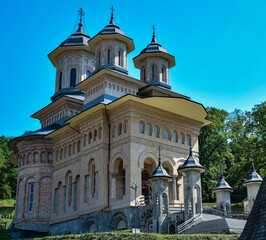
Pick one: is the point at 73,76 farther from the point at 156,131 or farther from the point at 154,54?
the point at 156,131

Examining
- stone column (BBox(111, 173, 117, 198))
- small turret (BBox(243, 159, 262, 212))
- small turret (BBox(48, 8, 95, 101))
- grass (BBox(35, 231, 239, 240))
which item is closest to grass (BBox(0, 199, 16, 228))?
small turret (BBox(48, 8, 95, 101))

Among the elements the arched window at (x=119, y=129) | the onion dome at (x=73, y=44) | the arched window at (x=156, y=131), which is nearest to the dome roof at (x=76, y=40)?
the onion dome at (x=73, y=44)

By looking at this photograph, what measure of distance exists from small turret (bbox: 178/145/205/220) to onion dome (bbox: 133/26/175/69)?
14.6 metres

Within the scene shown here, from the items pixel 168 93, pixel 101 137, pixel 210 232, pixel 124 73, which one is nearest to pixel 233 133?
pixel 168 93

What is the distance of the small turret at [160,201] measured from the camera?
24.4 m

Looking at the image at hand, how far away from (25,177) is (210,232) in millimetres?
19326

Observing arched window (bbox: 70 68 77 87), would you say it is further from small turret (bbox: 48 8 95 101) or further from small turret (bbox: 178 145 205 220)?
small turret (bbox: 178 145 205 220)

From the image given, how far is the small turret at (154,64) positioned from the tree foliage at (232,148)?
465 inches

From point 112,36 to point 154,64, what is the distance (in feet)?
16.9

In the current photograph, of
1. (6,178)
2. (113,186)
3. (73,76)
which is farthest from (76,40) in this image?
(6,178)

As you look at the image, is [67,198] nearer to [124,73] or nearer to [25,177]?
[25,177]

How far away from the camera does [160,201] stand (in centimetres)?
2478

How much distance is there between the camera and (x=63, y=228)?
3234 centimetres

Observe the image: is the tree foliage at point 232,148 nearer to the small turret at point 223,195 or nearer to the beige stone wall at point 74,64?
the small turret at point 223,195
